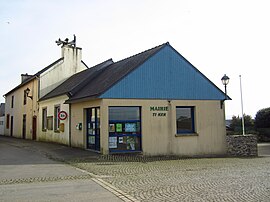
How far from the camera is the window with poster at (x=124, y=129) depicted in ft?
52.3

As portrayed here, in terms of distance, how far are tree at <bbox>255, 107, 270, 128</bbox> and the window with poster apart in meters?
21.4

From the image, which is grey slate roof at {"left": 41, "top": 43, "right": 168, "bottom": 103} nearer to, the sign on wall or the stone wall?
the sign on wall

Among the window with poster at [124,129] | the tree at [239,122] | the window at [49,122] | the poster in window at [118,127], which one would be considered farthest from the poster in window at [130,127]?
the tree at [239,122]

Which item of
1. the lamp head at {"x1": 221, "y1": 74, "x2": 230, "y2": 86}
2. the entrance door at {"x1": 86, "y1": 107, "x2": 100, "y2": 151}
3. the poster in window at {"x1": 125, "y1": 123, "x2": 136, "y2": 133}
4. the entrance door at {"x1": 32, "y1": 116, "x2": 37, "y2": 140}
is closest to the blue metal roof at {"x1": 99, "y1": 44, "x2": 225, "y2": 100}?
the lamp head at {"x1": 221, "y1": 74, "x2": 230, "y2": 86}

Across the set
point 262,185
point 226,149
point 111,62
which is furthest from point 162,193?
point 111,62

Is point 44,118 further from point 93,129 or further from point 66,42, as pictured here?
point 93,129

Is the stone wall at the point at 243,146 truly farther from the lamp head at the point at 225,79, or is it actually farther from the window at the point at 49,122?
the window at the point at 49,122

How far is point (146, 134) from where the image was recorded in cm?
1631

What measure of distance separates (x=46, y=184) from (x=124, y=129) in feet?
25.2

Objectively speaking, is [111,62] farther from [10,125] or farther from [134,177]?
[10,125]

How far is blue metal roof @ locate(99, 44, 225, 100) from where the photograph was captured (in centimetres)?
1617

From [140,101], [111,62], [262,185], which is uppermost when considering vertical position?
[111,62]

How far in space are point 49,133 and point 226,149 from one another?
533 inches

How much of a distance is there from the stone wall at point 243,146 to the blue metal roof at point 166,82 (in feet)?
8.84
